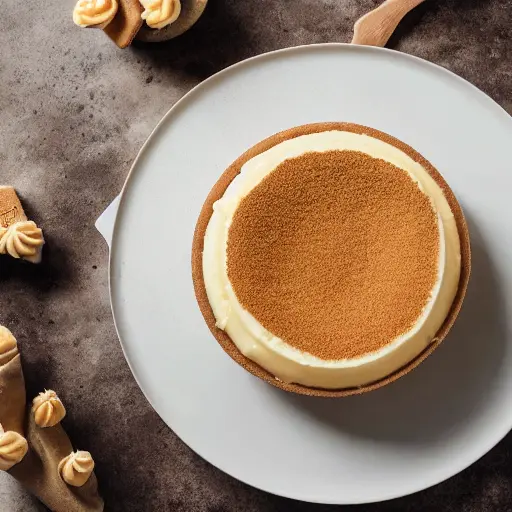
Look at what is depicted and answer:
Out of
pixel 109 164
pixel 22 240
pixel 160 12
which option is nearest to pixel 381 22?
pixel 160 12

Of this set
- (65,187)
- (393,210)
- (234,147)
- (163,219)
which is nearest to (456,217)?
(393,210)

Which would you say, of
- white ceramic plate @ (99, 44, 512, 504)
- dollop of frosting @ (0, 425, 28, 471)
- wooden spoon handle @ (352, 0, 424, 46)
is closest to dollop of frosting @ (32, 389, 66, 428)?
dollop of frosting @ (0, 425, 28, 471)

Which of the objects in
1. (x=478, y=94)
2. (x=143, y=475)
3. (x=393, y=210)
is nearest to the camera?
(x=393, y=210)

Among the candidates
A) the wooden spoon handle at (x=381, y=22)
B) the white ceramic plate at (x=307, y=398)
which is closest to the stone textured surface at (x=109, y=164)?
the wooden spoon handle at (x=381, y=22)

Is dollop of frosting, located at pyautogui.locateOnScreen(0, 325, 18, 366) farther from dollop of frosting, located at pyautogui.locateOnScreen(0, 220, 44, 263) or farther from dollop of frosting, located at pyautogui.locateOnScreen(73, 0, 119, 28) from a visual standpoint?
dollop of frosting, located at pyautogui.locateOnScreen(73, 0, 119, 28)

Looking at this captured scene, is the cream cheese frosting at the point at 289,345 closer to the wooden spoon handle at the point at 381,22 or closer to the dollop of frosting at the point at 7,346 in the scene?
the wooden spoon handle at the point at 381,22

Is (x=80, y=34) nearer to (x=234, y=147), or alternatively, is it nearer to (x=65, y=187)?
(x=65, y=187)
